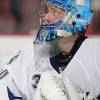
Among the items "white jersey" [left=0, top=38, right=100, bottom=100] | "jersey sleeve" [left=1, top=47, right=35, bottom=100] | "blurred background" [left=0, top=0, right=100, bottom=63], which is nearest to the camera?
"white jersey" [left=0, top=38, right=100, bottom=100]

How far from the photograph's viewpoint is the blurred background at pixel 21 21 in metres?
5.08

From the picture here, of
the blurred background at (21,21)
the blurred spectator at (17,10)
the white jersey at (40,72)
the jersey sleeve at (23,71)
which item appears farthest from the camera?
the blurred spectator at (17,10)

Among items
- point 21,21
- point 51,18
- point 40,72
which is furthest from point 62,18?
point 21,21

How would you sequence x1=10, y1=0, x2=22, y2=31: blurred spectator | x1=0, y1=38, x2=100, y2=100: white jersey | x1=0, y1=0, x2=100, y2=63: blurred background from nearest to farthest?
x1=0, y1=38, x2=100, y2=100: white jersey
x1=0, y1=0, x2=100, y2=63: blurred background
x1=10, y1=0, x2=22, y2=31: blurred spectator

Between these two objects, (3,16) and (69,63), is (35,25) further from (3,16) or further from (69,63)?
(69,63)

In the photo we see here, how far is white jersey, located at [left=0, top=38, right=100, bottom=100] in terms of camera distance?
318 centimetres

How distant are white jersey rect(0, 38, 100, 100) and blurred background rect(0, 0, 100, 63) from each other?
1.64m

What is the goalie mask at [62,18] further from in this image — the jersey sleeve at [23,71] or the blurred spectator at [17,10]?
the blurred spectator at [17,10]

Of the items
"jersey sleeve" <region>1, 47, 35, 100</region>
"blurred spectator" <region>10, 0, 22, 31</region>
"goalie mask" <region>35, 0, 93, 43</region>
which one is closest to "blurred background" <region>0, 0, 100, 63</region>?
"blurred spectator" <region>10, 0, 22, 31</region>

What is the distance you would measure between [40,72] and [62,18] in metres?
0.34

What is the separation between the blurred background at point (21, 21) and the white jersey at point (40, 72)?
5.40 ft

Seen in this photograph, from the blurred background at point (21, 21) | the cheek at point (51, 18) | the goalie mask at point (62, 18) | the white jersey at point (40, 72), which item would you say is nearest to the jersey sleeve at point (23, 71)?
the white jersey at point (40, 72)

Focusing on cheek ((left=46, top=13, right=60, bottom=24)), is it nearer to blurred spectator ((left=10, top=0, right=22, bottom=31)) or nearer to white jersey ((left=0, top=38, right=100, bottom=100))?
white jersey ((left=0, top=38, right=100, bottom=100))

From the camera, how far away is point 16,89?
3.29m
